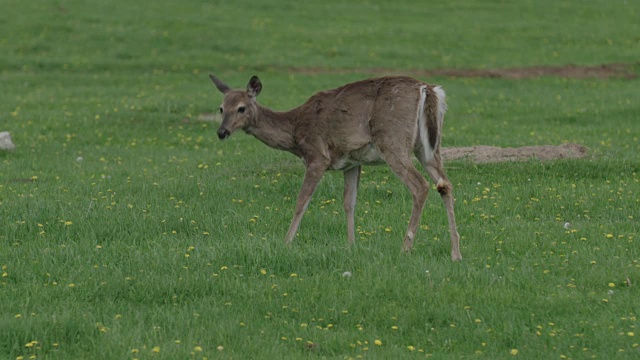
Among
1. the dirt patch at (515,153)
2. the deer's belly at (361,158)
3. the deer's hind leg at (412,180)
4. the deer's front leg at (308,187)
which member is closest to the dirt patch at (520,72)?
the dirt patch at (515,153)

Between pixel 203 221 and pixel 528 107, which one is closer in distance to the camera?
pixel 203 221

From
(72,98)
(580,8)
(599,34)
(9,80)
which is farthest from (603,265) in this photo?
(580,8)

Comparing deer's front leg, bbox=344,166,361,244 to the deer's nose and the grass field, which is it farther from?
the deer's nose

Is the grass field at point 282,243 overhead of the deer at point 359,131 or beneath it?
beneath

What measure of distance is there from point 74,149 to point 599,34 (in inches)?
923

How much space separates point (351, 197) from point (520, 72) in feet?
66.0

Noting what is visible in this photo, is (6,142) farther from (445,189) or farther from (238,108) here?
(445,189)

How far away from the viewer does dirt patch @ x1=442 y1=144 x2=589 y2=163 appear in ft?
50.4

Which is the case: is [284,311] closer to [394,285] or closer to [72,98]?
[394,285]

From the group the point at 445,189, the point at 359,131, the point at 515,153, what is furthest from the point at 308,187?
the point at 515,153

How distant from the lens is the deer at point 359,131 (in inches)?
411

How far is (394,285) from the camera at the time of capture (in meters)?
8.87

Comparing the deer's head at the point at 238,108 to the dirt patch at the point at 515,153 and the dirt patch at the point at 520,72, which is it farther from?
the dirt patch at the point at 520,72

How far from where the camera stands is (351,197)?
11000 millimetres
